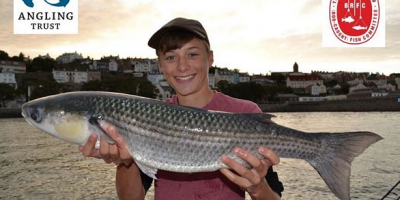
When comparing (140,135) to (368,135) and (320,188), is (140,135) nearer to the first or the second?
(368,135)

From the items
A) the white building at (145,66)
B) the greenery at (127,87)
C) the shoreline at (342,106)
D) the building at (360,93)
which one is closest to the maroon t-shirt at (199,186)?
the shoreline at (342,106)

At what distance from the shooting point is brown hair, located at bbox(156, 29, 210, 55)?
3863mm

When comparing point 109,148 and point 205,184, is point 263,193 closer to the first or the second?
point 205,184

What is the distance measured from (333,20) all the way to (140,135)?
16791mm

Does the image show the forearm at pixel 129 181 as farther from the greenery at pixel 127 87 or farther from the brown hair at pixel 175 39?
the greenery at pixel 127 87

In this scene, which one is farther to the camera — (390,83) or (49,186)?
Answer: (390,83)

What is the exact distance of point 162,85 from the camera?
13188cm

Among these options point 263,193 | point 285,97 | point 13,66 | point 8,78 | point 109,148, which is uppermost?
point 13,66

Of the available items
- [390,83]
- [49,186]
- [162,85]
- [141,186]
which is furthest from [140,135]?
[390,83]

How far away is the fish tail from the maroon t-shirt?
0.72 m

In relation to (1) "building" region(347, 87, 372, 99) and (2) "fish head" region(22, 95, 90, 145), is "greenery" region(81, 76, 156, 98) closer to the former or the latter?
(1) "building" region(347, 87, 372, 99)

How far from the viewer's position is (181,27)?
3832 mm

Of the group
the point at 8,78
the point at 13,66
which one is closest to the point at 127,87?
the point at 8,78

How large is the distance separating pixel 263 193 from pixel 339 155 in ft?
2.54
